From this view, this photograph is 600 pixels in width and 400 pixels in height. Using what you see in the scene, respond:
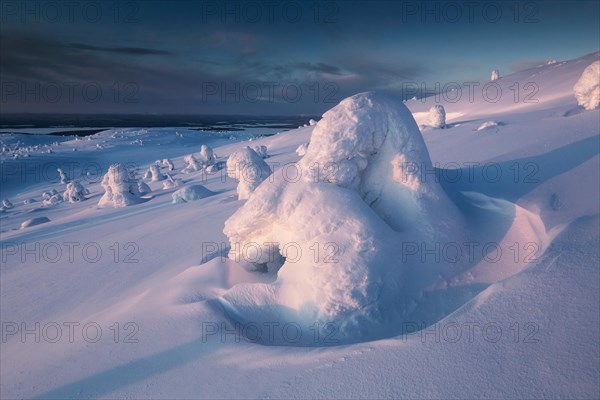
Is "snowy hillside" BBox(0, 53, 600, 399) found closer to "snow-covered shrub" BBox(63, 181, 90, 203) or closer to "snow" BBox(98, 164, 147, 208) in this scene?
"snow" BBox(98, 164, 147, 208)

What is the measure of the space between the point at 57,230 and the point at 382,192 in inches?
513

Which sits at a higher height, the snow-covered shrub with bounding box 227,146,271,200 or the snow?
the snow-covered shrub with bounding box 227,146,271,200

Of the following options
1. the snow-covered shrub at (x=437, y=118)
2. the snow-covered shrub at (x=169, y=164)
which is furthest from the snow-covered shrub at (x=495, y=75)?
the snow-covered shrub at (x=169, y=164)

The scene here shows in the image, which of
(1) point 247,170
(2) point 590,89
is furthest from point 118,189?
(2) point 590,89

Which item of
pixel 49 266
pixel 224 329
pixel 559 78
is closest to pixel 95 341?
pixel 224 329

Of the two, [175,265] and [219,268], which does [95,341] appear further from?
[175,265]

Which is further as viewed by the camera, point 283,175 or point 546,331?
point 283,175

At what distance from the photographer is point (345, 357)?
3.11 meters

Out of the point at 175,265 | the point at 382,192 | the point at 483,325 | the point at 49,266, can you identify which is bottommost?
the point at 49,266

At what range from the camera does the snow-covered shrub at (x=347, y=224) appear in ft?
13.4

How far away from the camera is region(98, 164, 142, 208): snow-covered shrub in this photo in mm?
16281

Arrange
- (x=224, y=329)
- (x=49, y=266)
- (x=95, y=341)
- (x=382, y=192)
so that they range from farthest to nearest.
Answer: (x=49, y=266) → (x=382, y=192) → (x=95, y=341) → (x=224, y=329)

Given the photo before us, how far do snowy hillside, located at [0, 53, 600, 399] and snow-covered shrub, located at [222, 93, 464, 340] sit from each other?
23 mm

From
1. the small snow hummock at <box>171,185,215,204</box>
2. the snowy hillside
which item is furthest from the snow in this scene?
the snowy hillside
